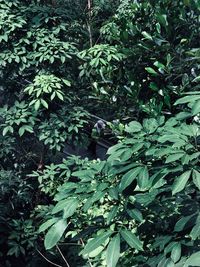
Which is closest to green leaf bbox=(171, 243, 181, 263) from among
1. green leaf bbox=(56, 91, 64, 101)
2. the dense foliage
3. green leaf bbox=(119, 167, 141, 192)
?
green leaf bbox=(119, 167, 141, 192)

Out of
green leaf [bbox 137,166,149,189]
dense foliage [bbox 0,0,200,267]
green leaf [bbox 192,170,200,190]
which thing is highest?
green leaf [bbox 192,170,200,190]

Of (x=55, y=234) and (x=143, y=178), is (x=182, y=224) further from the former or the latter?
(x=55, y=234)

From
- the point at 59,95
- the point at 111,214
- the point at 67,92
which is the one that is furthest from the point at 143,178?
the point at 67,92

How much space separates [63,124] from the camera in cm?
286

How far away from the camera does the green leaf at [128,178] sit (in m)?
1.18

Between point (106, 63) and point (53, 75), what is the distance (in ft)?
1.47

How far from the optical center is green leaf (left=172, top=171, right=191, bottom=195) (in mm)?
1126

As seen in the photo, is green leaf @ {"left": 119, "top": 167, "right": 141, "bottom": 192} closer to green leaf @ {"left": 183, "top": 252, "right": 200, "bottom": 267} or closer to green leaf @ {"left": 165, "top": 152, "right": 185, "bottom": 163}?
green leaf @ {"left": 165, "top": 152, "right": 185, "bottom": 163}

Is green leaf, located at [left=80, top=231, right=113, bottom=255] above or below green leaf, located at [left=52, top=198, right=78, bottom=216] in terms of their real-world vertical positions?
below

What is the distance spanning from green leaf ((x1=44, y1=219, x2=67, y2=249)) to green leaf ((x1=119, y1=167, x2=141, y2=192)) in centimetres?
23

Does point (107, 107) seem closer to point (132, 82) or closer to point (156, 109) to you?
point (132, 82)

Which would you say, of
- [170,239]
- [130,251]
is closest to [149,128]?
[170,239]

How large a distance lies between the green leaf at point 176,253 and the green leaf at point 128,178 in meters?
0.26

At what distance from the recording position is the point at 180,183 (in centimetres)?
114
